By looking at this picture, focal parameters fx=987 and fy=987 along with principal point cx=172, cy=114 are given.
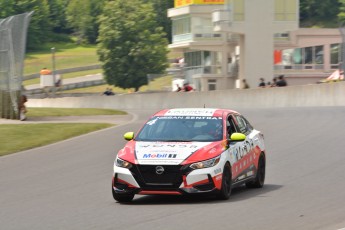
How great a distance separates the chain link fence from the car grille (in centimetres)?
2285

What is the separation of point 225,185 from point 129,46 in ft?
326

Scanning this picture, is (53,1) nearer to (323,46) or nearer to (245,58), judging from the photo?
(323,46)

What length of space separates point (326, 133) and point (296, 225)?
48.6 ft

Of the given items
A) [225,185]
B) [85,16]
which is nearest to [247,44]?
[225,185]

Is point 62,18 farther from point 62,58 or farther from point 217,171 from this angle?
point 217,171

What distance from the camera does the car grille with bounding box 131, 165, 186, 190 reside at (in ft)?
44.0

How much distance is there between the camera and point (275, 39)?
82438mm

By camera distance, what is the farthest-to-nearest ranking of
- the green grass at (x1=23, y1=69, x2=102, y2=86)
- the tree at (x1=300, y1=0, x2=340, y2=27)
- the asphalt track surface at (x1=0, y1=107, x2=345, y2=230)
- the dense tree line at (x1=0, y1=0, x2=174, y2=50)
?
the tree at (x1=300, y1=0, x2=340, y2=27) → the dense tree line at (x1=0, y1=0, x2=174, y2=50) → the green grass at (x1=23, y1=69, x2=102, y2=86) → the asphalt track surface at (x1=0, y1=107, x2=345, y2=230)

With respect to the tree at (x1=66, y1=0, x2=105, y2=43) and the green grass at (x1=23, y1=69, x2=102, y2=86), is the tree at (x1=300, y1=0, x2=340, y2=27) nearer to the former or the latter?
the tree at (x1=66, y1=0, x2=105, y2=43)

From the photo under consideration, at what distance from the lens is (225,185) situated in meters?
13.8

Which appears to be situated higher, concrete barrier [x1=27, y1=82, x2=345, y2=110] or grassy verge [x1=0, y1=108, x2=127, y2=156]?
grassy verge [x1=0, y1=108, x2=127, y2=156]

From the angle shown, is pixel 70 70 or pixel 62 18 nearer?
pixel 70 70

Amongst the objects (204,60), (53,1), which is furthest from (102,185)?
(53,1)

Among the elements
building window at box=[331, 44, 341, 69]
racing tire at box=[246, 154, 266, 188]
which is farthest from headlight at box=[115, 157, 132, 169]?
building window at box=[331, 44, 341, 69]
